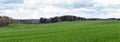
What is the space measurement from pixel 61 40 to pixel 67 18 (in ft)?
256

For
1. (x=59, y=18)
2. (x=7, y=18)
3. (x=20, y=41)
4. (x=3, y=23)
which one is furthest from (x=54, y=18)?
(x=20, y=41)

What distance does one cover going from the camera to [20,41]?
26609 millimetres

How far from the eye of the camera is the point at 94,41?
82.7ft

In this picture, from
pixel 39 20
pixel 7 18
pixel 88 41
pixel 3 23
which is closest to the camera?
pixel 88 41

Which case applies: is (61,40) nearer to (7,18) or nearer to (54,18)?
(7,18)

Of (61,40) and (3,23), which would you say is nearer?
(61,40)

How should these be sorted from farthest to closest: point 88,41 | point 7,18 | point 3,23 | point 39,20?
1. point 39,20
2. point 7,18
3. point 3,23
4. point 88,41

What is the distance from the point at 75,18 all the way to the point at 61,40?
7770cm

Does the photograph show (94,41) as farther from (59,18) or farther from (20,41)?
(59,18)

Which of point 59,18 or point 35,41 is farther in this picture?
point 59,18

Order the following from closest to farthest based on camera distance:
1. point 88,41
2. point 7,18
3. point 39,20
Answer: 1. point 88,41
2. point 7,18
3. point 39,20

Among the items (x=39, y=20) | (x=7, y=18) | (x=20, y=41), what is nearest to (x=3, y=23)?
(x=7, y=18)

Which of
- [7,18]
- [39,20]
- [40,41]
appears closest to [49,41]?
[40,41]

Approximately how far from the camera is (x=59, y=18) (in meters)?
104
